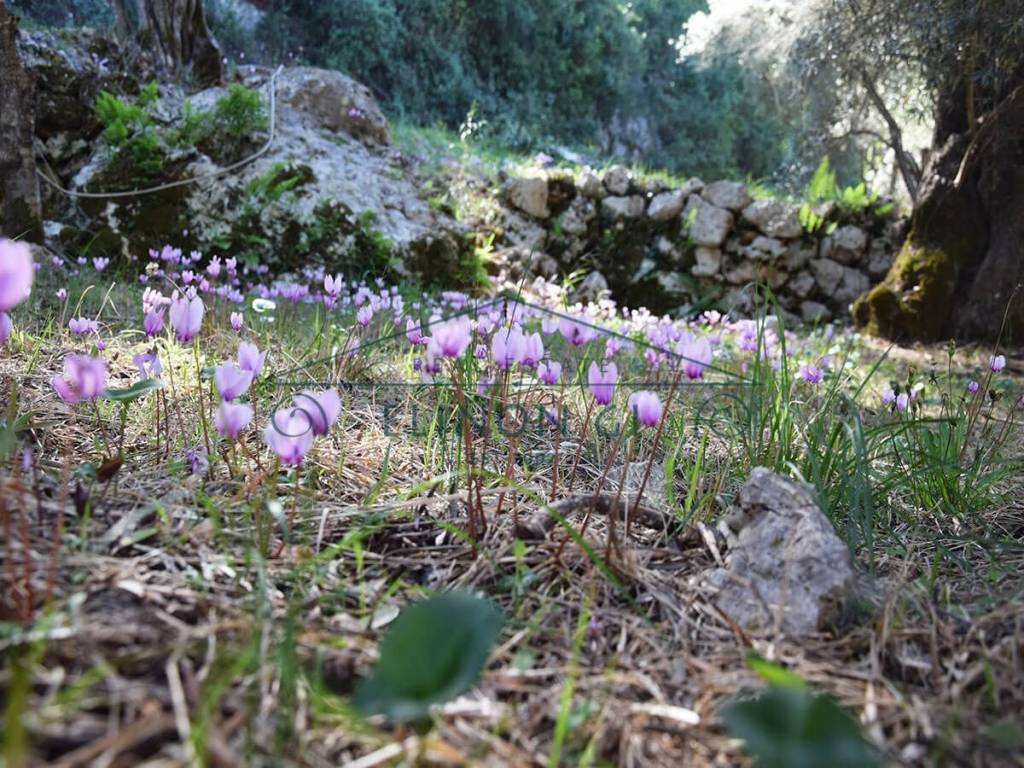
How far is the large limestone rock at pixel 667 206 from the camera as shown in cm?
835

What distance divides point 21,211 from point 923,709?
4.49 metres

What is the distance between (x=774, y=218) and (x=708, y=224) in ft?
2.78

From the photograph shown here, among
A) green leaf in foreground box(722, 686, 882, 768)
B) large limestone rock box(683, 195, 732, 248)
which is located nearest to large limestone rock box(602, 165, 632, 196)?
large limestone rock box(683, 195, 732, 248)

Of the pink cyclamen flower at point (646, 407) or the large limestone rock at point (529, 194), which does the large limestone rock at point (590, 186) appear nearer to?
the large limestone rock at point (529, 194)

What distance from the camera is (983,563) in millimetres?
1378

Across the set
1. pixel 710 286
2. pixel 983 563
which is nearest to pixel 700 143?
pixel 710 286

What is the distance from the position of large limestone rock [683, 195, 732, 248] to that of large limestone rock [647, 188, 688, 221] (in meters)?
0.13

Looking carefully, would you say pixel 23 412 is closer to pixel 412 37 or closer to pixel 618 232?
pixel 618 232

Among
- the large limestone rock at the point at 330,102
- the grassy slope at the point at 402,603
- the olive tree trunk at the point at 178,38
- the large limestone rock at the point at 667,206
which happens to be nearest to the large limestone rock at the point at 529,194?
the large limestone rock at the point at 667,206

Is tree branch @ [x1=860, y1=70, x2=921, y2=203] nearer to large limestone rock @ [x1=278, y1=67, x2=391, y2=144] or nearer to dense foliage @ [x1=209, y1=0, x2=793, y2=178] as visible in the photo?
dense foliage @ [x1=209, y1=0, x2=793, y2=178]

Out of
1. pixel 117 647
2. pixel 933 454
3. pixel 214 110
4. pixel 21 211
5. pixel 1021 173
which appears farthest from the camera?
pixel 1021 173

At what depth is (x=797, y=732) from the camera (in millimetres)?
614

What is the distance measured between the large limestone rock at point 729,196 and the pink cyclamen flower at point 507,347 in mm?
7733

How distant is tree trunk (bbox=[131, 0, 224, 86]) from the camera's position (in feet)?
21.4
